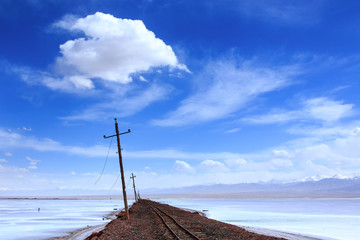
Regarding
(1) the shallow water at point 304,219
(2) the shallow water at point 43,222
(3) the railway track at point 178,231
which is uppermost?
(2) the shallow water at point 43,222

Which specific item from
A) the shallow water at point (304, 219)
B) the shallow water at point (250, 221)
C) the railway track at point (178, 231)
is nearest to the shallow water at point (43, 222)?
the shallow water at point (250, 221)

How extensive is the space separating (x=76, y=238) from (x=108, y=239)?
8503 millimetres

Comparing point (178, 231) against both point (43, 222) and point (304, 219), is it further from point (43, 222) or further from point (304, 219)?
point (43, 222)

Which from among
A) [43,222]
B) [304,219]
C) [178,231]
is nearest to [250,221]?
[304,219]

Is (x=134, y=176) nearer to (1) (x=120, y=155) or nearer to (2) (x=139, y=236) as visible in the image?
(1) (x=120, y=155)

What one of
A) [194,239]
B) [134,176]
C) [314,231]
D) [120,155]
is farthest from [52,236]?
[134,176]

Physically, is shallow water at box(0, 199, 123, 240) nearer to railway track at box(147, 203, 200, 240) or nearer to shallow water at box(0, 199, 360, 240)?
shallow water at box(0, 199, 360, 240)

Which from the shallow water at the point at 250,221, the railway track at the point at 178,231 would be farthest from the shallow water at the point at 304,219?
the railway track at the point at 178,231

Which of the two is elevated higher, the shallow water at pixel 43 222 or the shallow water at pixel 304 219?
the shallow water at pixel 43 222

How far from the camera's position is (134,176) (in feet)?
292

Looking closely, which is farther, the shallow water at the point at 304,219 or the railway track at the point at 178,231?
the shallow water at the point at 304,219

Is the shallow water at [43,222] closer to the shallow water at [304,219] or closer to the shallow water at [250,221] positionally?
the shallow water at [250,221]

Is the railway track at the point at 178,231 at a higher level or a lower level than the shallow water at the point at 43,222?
lower

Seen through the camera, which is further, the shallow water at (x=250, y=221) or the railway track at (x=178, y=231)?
the shallow water at (x=250, y=221)
